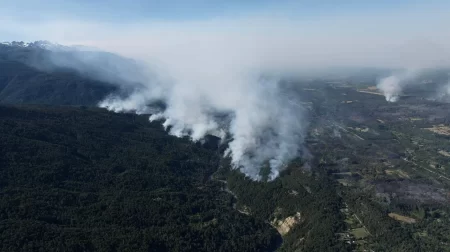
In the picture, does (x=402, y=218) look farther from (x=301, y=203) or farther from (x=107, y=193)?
(x=107, y=193)

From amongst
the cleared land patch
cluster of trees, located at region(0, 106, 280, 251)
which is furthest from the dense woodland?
the cleared land patch

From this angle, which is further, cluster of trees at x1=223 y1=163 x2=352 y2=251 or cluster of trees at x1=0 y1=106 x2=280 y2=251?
cluster of trees at x1=223 y1=163 x2=352 y2=251

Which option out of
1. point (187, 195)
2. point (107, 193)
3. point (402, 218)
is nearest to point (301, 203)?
point (402, 218)

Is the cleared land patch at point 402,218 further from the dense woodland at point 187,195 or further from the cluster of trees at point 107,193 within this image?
the cluster of trees at point 107,193

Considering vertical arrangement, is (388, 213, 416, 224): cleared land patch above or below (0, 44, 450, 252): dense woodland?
above

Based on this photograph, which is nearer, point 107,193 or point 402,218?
point 402,218

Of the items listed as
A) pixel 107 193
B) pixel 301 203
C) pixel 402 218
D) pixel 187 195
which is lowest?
pixel 107 193

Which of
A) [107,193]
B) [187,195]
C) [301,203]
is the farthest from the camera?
[187,195]

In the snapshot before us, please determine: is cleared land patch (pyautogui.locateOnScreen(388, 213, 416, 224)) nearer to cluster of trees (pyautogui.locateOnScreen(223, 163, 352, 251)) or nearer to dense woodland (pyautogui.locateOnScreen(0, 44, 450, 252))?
dense woodland (pyautogui.locateOnScreen(0, 44, 450, 252))

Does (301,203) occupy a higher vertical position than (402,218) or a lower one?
lower

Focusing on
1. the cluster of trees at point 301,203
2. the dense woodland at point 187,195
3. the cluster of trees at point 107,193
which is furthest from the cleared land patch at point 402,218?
the cluster of trees at point 107,193
